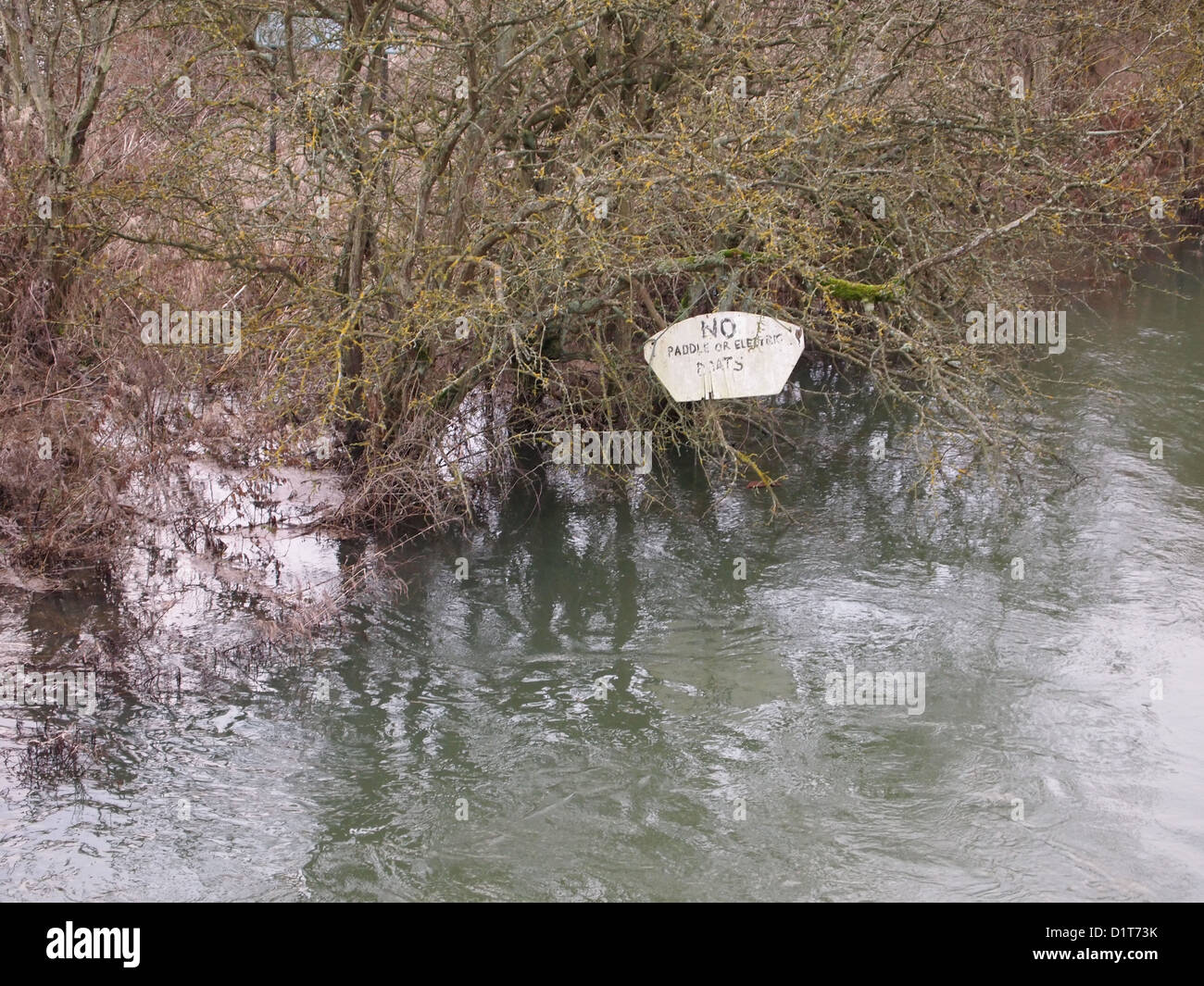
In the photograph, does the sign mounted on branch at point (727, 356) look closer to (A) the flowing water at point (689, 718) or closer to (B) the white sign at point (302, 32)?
(A) the flowing water at point (689, 718)

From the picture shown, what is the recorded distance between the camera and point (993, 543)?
8375 millimetres

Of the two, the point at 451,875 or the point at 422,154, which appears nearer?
the point at 451,875

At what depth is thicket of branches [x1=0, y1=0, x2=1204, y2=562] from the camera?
24.9 ft

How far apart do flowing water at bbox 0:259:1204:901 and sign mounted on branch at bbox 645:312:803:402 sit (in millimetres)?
1675

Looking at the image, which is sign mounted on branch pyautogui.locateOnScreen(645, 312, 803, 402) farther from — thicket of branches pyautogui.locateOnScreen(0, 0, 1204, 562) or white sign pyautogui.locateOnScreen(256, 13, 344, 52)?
white sign pyautogui.locateOnScreen(256, 13, 344, 52)

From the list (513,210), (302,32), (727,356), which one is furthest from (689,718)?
(302,32)

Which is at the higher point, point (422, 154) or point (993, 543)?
point (422, 154)

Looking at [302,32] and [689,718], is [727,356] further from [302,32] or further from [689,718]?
[302,32]

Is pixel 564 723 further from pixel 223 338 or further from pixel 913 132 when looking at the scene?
pixel 913 132

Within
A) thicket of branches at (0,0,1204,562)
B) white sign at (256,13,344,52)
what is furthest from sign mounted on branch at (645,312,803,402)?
white sign at (256,13,344,52)

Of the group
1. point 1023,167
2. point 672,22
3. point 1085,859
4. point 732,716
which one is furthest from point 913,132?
point 1085,859

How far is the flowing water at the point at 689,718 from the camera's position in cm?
507

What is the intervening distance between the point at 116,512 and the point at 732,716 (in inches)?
184

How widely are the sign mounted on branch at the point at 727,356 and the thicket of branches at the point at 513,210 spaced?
2.69 ft
